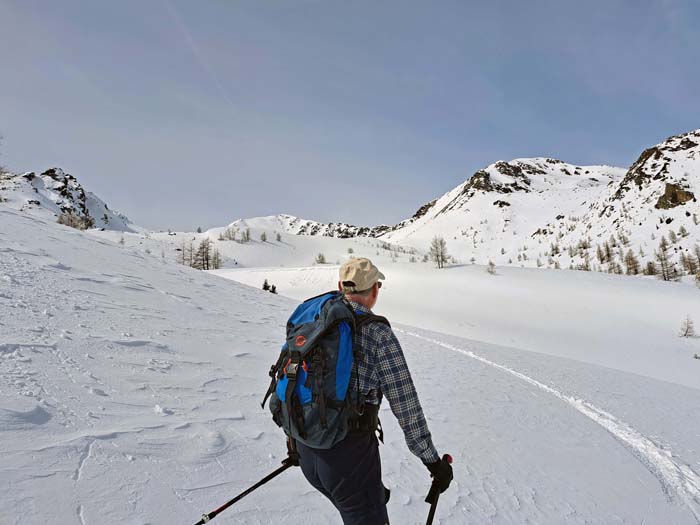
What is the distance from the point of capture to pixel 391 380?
1934 mm

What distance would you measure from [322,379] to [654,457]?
6.58m


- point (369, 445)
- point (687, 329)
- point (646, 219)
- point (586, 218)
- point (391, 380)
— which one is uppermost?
point (586, 218)

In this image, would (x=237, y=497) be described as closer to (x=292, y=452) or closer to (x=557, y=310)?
(x=292, y=452)

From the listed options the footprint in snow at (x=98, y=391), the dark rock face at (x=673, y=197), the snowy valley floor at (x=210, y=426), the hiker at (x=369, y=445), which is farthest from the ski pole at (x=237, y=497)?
the dark rock face at (x=673, y=197)

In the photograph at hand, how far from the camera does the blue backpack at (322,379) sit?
1.80 metres

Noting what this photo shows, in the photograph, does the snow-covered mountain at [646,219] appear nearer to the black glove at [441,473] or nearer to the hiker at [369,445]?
the black glove at [441,473]

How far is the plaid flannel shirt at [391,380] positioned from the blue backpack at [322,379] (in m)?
0.08

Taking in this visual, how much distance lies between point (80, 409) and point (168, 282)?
7642mm

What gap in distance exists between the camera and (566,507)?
403 centimetres

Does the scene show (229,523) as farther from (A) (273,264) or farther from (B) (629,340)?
(A) (273,264)

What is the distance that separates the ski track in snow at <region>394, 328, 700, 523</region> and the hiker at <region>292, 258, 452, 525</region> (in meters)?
4.66

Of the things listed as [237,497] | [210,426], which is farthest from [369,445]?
[210,426]

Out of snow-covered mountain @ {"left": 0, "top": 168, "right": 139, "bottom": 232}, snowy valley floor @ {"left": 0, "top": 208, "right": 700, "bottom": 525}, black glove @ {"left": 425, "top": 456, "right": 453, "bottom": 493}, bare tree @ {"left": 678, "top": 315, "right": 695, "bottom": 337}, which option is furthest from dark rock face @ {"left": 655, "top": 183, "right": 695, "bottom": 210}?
snow-covered mountain @ {"left": 0, "top": 168, "right": 139, "bottom": 232}

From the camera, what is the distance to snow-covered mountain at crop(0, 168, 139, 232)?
55522mm
